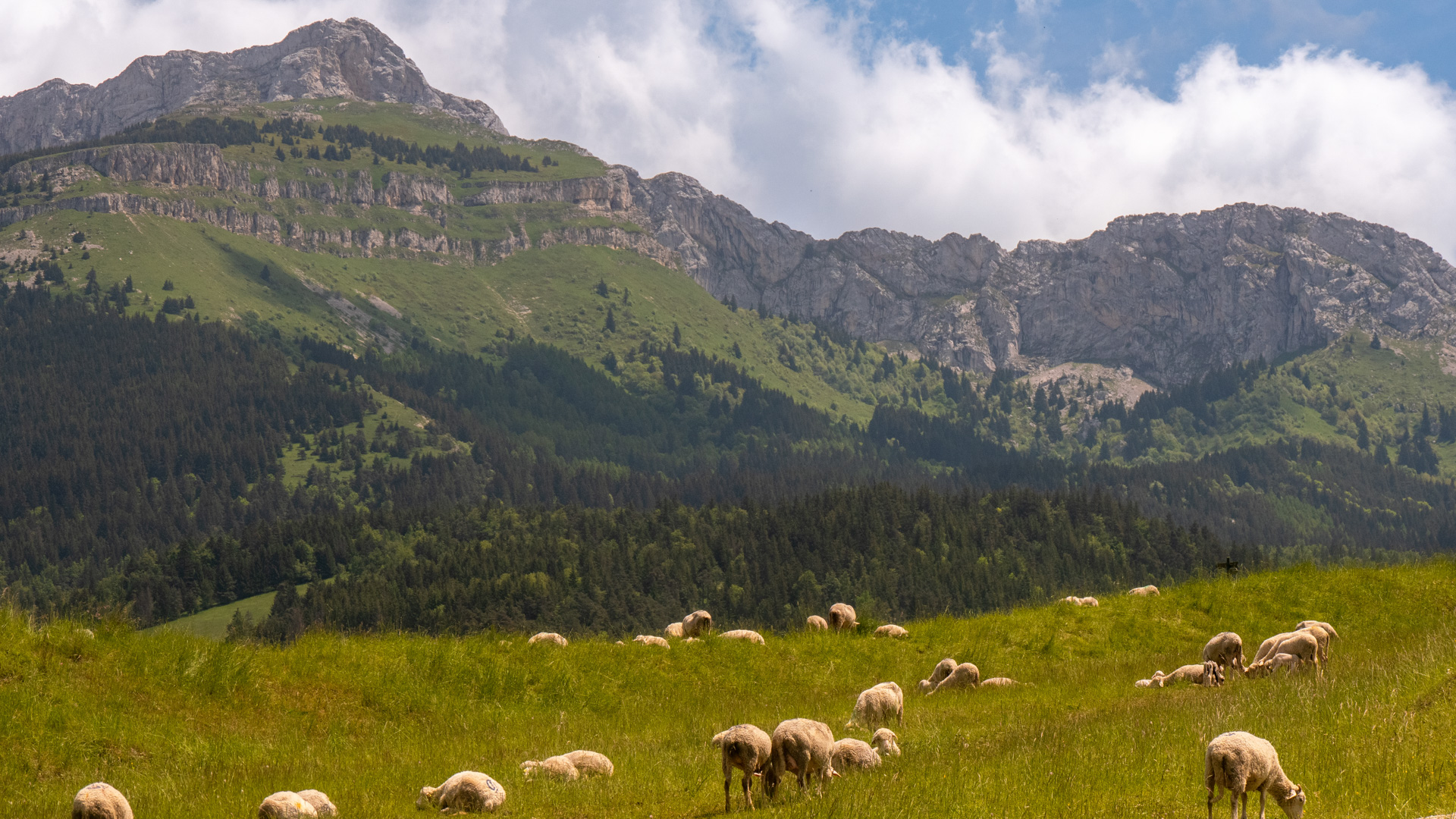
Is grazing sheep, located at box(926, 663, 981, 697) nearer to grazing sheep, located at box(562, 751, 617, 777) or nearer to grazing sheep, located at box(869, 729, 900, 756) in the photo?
grazing sheep, located at box(869, 729, 900, 756)

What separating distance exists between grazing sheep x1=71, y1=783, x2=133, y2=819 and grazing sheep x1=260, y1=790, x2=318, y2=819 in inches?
70.3

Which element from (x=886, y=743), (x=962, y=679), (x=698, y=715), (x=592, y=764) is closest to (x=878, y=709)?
(x=886, y=743)

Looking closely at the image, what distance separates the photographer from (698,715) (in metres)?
24.3

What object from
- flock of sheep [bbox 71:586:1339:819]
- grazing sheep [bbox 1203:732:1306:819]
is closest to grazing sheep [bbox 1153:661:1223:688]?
flock of sheep [bbox 71:586:1339:819]

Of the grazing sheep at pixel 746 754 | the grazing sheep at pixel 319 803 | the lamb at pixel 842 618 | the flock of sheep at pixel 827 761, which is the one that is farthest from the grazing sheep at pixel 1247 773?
the lamb at pixel 842 618

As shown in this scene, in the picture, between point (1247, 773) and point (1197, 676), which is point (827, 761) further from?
point (1197, 676)

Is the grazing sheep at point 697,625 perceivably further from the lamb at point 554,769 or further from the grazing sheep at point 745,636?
the lamb at point 554,769

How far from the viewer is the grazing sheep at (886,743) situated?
699 inches

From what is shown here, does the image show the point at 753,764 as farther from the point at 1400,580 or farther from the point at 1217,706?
the point at 1400,580

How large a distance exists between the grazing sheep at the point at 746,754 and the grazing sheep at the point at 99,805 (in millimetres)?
8608

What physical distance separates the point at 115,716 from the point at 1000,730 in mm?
17832

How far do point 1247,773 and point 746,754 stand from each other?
665 cm

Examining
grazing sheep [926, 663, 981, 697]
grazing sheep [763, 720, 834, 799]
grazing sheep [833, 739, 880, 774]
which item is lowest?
grazing sheep [926, 663, 981, 697]

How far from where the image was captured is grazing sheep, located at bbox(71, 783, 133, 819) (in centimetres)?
1343
